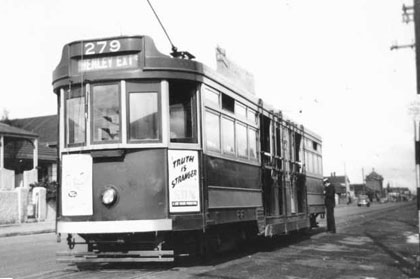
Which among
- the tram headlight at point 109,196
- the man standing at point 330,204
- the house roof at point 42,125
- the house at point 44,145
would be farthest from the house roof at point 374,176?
the tram headlight at point 109,196

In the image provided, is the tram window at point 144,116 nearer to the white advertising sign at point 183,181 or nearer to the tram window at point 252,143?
the white advertising sign at point 183,181


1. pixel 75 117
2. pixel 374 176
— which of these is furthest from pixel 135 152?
pixel 374 176

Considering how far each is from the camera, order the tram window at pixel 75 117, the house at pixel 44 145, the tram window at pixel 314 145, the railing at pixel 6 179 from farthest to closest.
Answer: the house at pixel 44 145, the railing at pixel 6 179, the tram window at pixel 314 145, the tram window at pixel 75 117

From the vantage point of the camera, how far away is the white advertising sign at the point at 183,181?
8.30 m

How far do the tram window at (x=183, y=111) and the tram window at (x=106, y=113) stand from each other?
0.83 m

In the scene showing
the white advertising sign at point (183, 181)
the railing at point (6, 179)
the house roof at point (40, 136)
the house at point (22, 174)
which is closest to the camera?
the white advertising sign at point (183, 181)

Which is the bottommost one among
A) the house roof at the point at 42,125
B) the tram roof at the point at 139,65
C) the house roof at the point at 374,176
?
the tram roof at the point at 139,65

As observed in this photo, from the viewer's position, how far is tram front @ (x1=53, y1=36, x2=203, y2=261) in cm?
821

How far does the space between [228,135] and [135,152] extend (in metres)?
2.03

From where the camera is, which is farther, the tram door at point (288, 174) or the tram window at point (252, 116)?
the tram door at point (288, 174)

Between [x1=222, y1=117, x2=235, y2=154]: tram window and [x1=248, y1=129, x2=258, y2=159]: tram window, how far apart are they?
91cm

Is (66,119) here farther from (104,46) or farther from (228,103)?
(228,103)

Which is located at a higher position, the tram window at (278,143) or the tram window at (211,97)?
the tram window at (211,97)

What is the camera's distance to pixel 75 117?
870 cm
